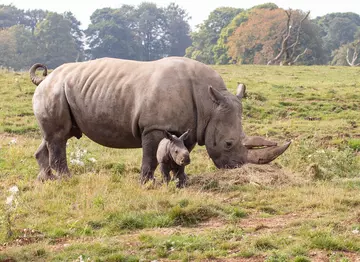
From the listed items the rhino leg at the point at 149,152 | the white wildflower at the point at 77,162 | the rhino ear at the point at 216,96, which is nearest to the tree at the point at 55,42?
the white wildflower at the point at 77,162

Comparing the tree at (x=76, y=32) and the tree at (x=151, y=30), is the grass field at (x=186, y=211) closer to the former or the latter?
the tree at (x=76, y=32)

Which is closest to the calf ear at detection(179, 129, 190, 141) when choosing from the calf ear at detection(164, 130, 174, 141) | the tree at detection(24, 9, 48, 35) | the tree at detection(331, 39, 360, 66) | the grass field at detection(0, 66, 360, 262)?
Result: the calf ear at detection(164, 130, 174, 141)

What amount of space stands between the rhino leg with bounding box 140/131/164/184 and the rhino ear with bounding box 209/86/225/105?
894 millimetres

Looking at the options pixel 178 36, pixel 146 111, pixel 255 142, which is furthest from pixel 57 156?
pixel 178 36

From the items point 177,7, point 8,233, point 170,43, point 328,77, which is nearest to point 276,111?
point 328,77

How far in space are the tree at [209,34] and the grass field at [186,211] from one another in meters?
48.3

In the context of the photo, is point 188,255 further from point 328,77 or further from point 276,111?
point 328,77

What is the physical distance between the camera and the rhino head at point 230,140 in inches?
371

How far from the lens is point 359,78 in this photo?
1033 inches

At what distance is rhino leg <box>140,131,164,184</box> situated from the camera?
30.4 ft

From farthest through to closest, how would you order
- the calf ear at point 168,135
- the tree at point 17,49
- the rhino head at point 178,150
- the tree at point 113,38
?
the tree at point 113,38 → the tree at point 17,49 → the calf ear at point 168,135 → the rhino head at point 178,150

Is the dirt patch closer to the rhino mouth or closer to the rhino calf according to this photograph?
the rhino mouth

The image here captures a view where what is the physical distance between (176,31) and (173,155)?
6923 cm

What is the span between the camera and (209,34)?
6519cm
